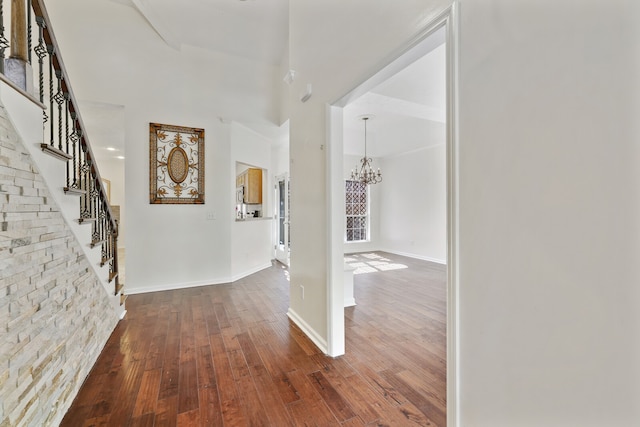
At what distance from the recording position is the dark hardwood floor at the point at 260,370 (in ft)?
5.23

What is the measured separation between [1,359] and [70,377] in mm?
743

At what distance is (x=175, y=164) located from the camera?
4.11 metres

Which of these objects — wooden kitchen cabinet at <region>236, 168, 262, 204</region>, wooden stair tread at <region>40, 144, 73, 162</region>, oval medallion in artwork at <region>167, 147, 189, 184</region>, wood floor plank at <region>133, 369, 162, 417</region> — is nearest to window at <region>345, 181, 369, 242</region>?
wooden kitchen cabinet at <region>236, 168, 262, 204</region>

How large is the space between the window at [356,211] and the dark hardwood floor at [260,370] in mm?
4124

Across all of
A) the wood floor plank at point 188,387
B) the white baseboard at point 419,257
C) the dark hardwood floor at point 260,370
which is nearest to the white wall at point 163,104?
the dark hardwood floor at point 260,370

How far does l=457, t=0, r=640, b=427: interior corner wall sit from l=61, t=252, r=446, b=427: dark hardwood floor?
724mm

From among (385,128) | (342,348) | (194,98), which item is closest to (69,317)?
(342,348)

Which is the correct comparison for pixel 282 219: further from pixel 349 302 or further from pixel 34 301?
pixel 34 301

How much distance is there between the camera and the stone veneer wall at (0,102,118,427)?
→ 47.2 inches

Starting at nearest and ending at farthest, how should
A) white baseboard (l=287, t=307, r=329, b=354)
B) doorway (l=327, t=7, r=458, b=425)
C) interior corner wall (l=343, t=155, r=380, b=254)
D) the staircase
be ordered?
doorway (l=327, t=7, r=458, b=425) → the staircase → white baseboard (l=287, t=307, r=329, b=354) → interior corner wall (l=343, t=155, r=380, b=254)

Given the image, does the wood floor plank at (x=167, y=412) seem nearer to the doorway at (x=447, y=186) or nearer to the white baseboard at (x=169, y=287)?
the doorway at (x=447, y=186)

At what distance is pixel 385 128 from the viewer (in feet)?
19.5

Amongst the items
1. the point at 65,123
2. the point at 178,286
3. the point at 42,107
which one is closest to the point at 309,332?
the point at 42,107

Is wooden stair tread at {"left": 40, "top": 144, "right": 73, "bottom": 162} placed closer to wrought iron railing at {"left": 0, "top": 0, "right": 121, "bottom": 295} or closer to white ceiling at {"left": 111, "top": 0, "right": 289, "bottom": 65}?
wrought iron railing at {"left": 0, "top": 0, "right": 121, "bottom": 295}
